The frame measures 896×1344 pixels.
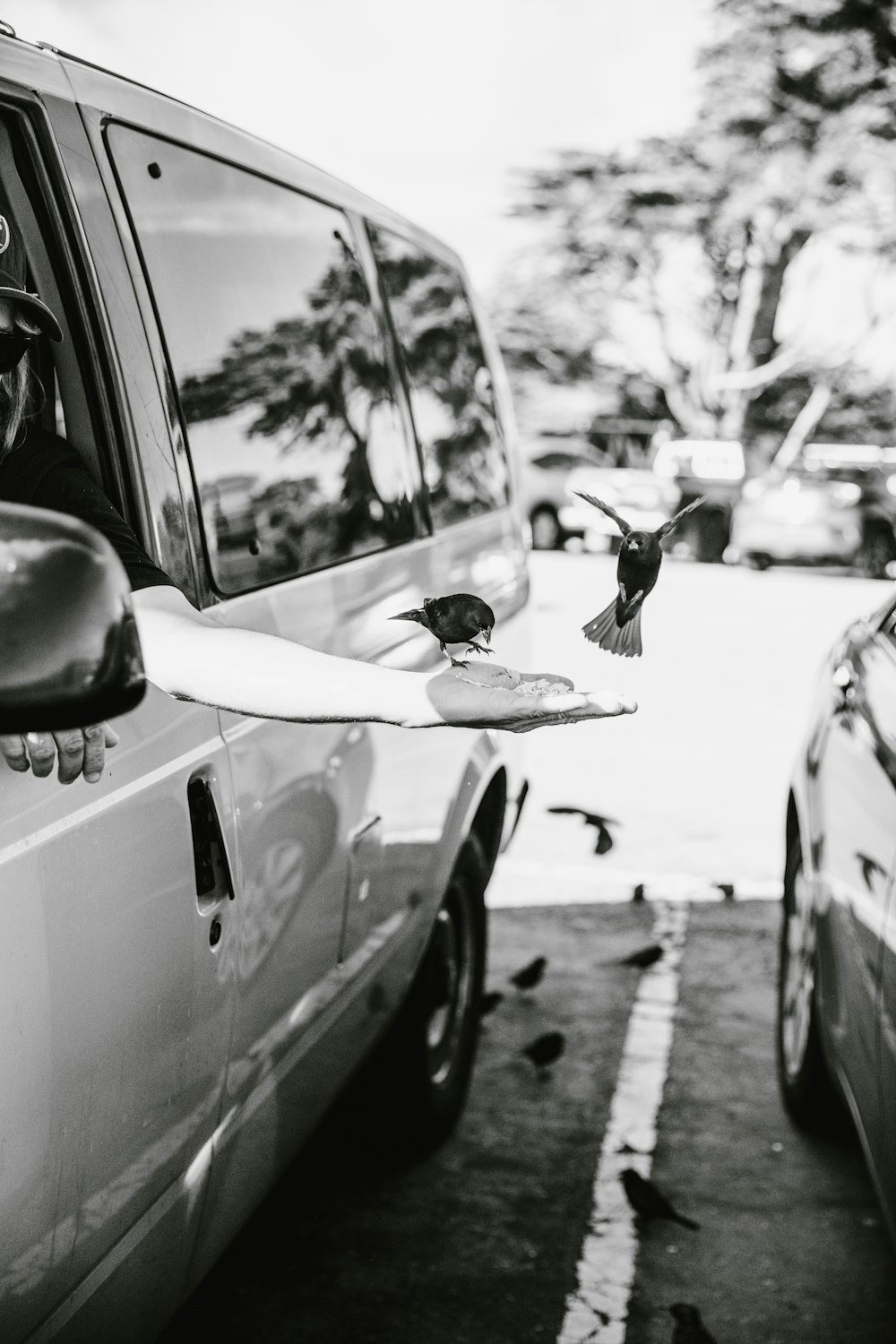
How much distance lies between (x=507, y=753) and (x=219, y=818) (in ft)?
6.08

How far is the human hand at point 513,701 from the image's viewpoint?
1254 millimetres

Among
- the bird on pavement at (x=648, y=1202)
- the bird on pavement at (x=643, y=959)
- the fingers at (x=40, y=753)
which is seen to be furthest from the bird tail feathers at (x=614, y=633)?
the bird on pavement at (x=643, y=959)

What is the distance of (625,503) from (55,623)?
69 centimetres

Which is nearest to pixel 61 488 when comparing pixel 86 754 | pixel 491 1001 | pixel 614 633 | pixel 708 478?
pixel 86 754

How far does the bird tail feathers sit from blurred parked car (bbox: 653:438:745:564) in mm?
331

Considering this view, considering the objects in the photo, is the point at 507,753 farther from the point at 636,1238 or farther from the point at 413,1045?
the point at 636,1238

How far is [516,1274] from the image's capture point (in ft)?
10.1

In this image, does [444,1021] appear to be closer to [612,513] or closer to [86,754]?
[86,754]

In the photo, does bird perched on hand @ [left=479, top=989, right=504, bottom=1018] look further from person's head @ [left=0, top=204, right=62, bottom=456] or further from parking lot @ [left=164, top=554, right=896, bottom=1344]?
person's head @ [left=0, top=204, right=62, bottom=456]

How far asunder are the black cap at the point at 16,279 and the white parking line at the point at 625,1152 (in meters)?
2.27

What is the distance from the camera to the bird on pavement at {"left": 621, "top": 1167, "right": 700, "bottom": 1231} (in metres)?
3.25

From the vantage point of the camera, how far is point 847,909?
9.61 ft

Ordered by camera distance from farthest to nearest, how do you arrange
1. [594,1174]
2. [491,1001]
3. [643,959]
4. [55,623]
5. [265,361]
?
[643,959]
[491,1001]
[594,1174]
[265,361]
[55,623]

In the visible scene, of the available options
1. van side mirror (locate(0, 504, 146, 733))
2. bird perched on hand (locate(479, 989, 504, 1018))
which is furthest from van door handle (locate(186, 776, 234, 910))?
bird perched on hand (locate(479, 989, 504, 1018))
